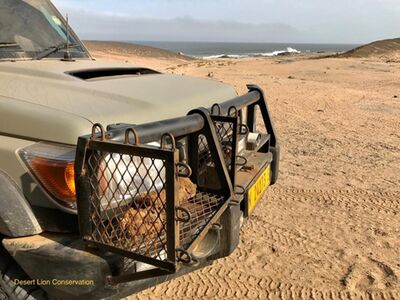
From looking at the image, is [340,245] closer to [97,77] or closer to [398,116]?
[97,77]

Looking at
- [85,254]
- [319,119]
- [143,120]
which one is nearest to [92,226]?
[85,254]

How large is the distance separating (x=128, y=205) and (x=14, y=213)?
544mm

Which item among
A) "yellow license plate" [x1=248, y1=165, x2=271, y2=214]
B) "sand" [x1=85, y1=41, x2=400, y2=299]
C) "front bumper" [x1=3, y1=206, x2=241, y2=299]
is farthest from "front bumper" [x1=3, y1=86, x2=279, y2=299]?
"sand" [x1=85, y1=41, x2=400, y2=299]

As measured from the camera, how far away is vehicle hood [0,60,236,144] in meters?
2.30

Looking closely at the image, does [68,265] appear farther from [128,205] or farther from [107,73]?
[107,73]

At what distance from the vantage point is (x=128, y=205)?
7.70 feet

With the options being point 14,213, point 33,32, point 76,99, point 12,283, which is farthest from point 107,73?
point 12,283

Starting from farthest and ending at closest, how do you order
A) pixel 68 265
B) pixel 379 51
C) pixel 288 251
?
pixel 379 51
pixel 288 251
pixel 68 265

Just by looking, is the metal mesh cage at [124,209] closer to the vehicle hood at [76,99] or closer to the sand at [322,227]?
the vehicle hood at [76,99]

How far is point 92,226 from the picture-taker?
2205 mm

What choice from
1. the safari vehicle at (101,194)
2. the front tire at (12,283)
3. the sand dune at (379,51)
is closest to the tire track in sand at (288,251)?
the safari vehicle at (101,194)

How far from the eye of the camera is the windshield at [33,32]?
135 inches

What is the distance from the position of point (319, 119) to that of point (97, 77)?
6.87 metres

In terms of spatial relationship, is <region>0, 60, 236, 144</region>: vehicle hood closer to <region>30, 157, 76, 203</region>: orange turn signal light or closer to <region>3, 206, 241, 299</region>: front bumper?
<region>30, 157, 76, 203</region>: orange turn signal light
